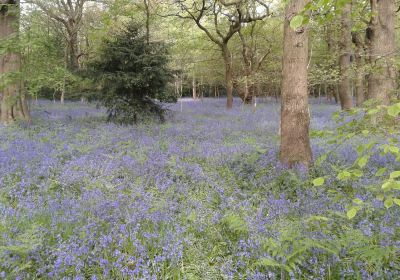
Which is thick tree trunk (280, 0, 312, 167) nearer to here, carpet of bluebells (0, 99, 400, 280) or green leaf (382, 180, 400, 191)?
carpet of bluebells (0, 99, 400, 280)

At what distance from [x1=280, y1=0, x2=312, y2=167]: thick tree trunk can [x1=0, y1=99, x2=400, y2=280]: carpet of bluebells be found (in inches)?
17.9

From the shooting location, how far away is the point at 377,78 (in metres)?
10.9

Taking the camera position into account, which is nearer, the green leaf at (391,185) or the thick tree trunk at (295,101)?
the green leaf at (391,185)

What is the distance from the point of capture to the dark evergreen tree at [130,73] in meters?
13.6

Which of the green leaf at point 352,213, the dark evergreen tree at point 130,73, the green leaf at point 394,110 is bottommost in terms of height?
the green leaf at point 352,213

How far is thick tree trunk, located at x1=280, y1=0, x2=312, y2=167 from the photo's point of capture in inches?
266

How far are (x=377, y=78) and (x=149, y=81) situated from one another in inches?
357

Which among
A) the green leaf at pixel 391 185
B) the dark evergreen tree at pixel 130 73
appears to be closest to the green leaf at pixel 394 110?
the green leaf at pixel 391 185

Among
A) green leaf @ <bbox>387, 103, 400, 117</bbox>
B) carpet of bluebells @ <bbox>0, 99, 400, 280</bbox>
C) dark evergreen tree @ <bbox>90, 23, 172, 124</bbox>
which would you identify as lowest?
carpet of bluebells @ <bbox>0, 99, 400, 280</bbox>

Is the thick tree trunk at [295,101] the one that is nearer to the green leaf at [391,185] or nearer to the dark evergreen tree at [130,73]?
the green leaf at [391,185]

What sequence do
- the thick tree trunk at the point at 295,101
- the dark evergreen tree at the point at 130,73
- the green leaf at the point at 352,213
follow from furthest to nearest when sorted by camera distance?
the dark evergreen tree at the point at 130,73 < the thick tree trunk at the point at 295,101 < the green leaf at the point at 352,213

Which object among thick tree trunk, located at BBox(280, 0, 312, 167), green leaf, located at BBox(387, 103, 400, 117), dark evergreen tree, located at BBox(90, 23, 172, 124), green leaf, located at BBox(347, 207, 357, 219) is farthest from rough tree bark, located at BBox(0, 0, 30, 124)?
green leaf, located at BBox(387, 103, 400, 117)

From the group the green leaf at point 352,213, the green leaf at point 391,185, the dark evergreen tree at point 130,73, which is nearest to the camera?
the green leaf at point 391,185

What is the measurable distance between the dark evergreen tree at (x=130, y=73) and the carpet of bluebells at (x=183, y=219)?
18.7 ft
